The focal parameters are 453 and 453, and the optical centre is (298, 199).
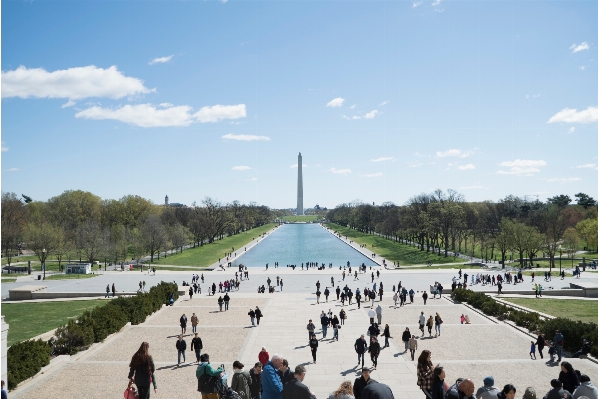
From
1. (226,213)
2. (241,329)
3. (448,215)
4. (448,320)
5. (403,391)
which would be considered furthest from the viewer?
(226,213)

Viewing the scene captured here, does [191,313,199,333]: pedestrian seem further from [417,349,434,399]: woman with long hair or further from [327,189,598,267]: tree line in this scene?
[327,189,598,267]: tree line

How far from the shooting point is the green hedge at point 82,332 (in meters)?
16.3

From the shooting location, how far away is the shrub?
15.6 metres

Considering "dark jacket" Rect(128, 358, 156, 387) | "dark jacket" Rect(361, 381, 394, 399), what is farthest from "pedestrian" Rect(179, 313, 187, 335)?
"dark jacket" Rect(361, 381, 394, 399)

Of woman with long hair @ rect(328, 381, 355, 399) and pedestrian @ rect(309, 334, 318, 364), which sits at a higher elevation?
woman with long hair @ rect(328, 381, 355, 399)

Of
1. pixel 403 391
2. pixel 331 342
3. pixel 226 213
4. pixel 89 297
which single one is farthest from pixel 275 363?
pixel 226 213

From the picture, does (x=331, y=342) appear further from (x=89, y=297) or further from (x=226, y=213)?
(x=226, y=213)

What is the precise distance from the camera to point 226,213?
122 metres

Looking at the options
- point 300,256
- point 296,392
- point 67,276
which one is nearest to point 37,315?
point 67,276

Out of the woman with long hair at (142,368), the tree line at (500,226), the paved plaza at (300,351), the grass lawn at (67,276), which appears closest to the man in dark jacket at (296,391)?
the woman with long hair at (142,368)

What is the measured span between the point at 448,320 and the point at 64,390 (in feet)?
68.6

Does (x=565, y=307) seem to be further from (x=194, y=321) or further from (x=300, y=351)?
(x=194, y=321)

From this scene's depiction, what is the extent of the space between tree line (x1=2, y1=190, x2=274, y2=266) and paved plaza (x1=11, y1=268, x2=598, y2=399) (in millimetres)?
38961

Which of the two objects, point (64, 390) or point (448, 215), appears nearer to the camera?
point (64, 390)
